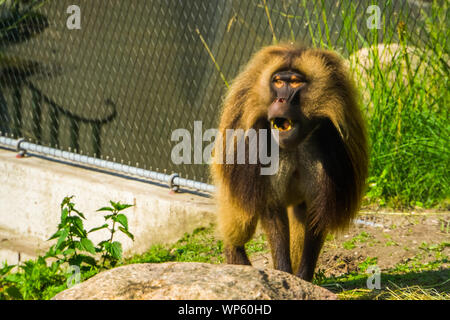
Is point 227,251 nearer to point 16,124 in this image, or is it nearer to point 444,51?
point 444,51

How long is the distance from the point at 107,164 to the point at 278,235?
315cm

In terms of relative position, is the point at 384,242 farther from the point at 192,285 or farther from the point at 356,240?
the point at 192,285

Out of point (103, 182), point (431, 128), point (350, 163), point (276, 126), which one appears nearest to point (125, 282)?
point (276, 126)

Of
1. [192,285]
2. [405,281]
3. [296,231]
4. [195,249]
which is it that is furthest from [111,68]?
[192,285]

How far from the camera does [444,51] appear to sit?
6090 millimetres

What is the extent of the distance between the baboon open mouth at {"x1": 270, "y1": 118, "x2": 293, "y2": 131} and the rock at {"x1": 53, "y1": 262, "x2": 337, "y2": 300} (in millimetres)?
971

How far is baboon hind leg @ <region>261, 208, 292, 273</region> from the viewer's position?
12.7ft

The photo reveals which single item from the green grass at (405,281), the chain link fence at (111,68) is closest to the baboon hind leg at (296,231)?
the green grass at (405,281)

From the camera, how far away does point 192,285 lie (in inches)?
108

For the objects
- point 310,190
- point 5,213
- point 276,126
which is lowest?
point 5,213

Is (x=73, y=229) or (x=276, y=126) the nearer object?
(x=276, y=126)

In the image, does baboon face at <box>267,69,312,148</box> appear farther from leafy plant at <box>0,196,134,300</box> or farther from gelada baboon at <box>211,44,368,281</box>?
leafy plant at <box>0,196,134,300</box>

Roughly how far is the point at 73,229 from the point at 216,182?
1177 mm

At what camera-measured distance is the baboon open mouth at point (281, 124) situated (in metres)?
3.66
